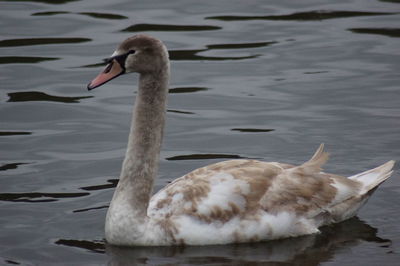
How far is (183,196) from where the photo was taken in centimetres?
977

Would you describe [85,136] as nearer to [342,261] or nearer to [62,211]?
[62,211]

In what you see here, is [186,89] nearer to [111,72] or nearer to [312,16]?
[312,16]

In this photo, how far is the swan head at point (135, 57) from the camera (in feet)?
31.8


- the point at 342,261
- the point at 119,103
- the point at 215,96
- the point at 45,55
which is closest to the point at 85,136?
the point at 119,103

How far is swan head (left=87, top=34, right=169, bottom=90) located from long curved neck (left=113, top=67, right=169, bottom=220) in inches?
4.9

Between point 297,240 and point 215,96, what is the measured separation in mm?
5063

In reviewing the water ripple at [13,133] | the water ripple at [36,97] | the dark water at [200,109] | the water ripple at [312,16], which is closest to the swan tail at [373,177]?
the dark water at [200,109]

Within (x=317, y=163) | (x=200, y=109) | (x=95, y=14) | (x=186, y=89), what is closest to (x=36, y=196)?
(x=317, y=163)

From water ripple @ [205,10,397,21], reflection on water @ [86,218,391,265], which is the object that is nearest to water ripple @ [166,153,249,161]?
reflection on water @ [86,218,391,265]

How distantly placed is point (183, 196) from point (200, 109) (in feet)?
15.0

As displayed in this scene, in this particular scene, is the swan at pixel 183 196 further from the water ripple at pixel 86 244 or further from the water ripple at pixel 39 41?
the water ripple at pixel 39 41

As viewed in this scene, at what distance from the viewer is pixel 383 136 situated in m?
12.8

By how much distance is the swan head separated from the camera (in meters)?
9.69

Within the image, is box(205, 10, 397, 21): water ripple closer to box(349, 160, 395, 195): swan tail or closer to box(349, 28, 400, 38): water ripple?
box(349, 28, 400, 38): water ripple
